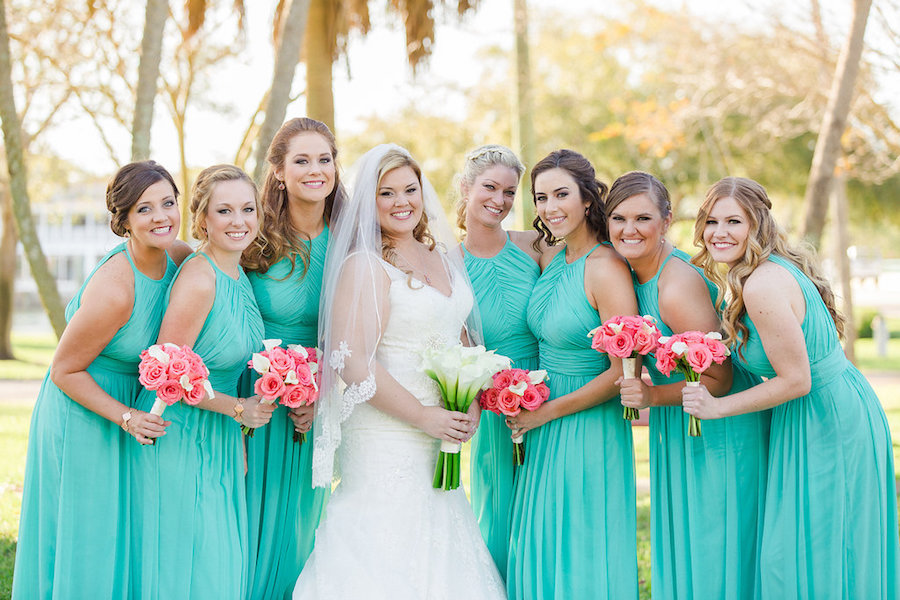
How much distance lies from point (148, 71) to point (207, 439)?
3.96 metres

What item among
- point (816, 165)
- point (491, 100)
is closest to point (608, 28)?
point (491, 100)

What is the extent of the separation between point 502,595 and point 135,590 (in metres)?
1.88

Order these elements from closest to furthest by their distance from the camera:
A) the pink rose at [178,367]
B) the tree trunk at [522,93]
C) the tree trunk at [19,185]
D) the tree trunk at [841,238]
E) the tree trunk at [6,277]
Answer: the pink rose at [178,367] < the tree trunk at [19,185] < the tree trunk at [522,93] < the tree trunk at [841,238] < the tree trunk at [6,277]

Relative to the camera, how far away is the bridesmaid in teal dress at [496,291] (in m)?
5.07

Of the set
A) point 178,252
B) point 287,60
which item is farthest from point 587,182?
point 287,60

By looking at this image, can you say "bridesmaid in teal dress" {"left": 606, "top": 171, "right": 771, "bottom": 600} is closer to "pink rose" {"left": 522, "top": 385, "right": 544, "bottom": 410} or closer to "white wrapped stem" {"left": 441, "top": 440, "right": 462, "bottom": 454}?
"pink rose" {"left": 522, "top": 385, "right": 544, "bottom": 410}

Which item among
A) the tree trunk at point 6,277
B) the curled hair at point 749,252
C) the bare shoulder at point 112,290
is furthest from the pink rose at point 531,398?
the tree trunk at point 6,277

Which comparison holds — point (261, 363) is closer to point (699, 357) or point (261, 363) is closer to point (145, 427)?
point (145, 427)

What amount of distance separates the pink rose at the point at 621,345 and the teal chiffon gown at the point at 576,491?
408 millimetres

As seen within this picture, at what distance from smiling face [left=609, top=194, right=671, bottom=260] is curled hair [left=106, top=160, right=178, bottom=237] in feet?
7.76

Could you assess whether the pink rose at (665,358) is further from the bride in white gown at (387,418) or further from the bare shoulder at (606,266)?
the bride in white gown at (387,418)

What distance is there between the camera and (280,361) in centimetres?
417

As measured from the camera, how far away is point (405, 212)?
4.70m

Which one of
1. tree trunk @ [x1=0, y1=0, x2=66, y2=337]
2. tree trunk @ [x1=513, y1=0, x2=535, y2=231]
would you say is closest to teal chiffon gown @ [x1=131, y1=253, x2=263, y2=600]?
tree trunk @ [x1=0, y1=0, x2=66, y2=337]
